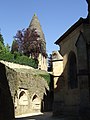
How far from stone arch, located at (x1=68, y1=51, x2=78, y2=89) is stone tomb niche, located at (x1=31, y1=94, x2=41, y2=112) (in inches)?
418

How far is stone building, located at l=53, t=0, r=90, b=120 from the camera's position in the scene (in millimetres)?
14664

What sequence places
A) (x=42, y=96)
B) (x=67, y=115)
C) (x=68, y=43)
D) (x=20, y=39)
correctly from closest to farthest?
(x=67, y=115), (x=68, y=43), (x=42, y=96), (x=20, y=39)

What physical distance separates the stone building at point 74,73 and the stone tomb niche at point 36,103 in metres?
8.63

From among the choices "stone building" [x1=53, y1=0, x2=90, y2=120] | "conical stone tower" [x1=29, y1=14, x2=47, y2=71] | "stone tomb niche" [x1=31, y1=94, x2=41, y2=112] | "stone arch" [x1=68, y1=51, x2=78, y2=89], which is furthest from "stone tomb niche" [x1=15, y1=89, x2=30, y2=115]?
"conical stone tower" [x1=29, y1=14, x2=47, y2=71]

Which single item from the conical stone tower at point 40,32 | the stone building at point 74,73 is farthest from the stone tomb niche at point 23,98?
the conical stone tower at point 40,32

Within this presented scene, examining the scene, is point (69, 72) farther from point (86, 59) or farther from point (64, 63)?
point (86, 59)

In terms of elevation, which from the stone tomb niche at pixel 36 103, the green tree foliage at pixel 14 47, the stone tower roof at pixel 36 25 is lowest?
the stone tomb niche at pixel 36 103

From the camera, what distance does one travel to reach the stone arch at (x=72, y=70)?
1888cm

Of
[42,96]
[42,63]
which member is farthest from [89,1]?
[42,63]

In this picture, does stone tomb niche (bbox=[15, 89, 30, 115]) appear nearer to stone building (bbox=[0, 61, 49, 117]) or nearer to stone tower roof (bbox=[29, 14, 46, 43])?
stone building (bbox=[0, 61, 49, 117])

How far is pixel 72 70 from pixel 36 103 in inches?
464

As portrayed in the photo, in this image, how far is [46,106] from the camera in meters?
31.3

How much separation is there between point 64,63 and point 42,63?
32.9 meters

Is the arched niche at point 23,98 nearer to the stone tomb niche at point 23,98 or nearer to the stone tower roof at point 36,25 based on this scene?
the stone tomb niche at point 23,98
